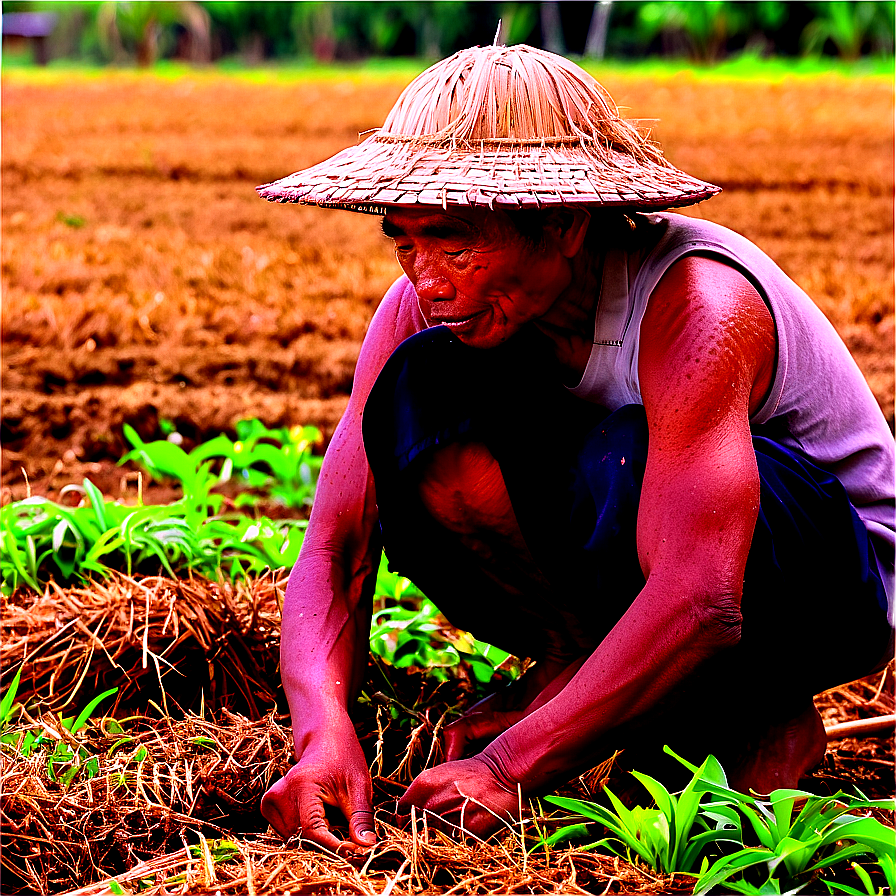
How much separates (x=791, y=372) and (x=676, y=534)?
13.3 inches

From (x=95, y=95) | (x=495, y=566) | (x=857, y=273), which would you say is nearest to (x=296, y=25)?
(x=95, y=95)

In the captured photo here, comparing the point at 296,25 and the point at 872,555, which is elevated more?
the point at 296,25

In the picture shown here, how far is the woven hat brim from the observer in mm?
1517

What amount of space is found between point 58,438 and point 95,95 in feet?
26.5

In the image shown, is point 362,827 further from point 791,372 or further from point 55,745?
point 791,372

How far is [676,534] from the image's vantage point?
1588 mm

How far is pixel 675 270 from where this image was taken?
66.3 inches

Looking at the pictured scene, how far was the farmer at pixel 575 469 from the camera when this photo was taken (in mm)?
1597

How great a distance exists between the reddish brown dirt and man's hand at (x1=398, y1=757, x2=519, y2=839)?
1.67m

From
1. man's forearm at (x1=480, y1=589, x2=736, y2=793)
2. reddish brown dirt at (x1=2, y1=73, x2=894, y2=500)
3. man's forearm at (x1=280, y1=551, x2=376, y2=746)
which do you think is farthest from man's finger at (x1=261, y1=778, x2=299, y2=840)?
reddish brown dirt at (x1=2, y1=73, x2=894, y2=500)

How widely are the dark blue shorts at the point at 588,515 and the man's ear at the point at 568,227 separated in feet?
0.71

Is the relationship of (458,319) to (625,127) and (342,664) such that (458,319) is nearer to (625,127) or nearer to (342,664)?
(625,127)

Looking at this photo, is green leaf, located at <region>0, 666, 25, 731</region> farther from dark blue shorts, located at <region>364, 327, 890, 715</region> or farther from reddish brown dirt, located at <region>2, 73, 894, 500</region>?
reddish brown dirt, located at <region>2, 73, 894, 500</region>

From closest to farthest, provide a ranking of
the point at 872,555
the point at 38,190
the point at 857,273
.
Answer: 1. the point at 872,555
2. the point at 857,273
3. the point at 38,190
